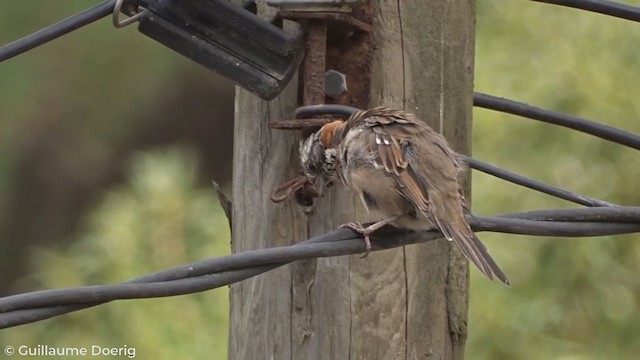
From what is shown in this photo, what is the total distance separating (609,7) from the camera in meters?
4.64

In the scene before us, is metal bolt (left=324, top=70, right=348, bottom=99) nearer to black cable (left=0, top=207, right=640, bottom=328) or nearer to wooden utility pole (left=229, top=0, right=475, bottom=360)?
wooden utility pole (left=229, top=0, right=475, bottom=360)

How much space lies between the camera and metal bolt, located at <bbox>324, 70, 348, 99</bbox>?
414 centimetres

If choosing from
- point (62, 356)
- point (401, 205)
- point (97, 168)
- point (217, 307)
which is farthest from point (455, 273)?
point (97, 168)

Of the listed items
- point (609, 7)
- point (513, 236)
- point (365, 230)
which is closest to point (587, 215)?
point (365, 230)

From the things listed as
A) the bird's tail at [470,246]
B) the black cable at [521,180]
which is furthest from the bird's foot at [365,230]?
the black cable at [521,180]

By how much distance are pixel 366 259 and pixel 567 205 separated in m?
2.71

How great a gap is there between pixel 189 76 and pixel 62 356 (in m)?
5.73

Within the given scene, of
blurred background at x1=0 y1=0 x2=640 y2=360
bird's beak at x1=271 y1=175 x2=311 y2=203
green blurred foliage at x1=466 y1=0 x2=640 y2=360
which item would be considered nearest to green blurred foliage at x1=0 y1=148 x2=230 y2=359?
blurred background at x1=0 y1=0 x2=640 y2=360

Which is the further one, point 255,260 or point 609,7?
point 609,7

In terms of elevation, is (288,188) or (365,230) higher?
(288,188)

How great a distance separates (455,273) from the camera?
4305 mm

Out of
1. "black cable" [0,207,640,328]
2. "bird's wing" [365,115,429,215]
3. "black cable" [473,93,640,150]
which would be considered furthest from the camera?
"black cable" [473,93,640,150]

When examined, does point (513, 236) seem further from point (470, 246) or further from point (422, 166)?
point (470, 246)

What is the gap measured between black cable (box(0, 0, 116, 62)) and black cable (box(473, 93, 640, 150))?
156 cm
